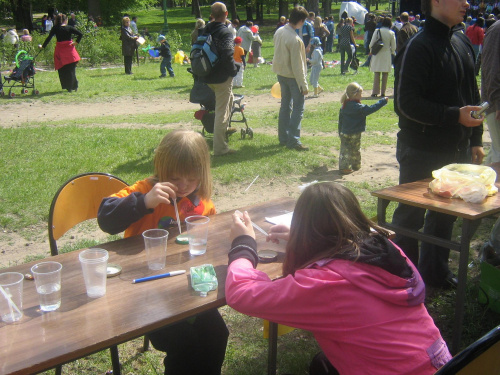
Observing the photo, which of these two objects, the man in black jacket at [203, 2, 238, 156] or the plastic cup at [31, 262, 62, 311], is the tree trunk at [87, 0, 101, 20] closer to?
the man in black jacket at [203, 2, 238, 156]

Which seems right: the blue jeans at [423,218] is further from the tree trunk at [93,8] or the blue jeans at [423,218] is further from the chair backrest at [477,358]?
the tree trunk at [93,8]

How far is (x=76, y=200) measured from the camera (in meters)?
2.70

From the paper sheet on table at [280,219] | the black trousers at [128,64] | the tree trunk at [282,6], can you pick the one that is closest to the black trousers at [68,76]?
the black trousers at [128,64]

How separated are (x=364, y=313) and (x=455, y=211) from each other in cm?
133

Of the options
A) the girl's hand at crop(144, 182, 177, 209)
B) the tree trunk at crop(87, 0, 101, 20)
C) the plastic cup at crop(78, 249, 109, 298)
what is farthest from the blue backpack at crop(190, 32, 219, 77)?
the tree trunk at crop(87, 0, 101, 20)

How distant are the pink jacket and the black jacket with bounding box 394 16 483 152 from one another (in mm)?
1809

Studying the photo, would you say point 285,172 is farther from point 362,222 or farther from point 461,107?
point 362,222

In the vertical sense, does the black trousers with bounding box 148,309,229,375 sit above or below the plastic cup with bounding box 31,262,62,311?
below

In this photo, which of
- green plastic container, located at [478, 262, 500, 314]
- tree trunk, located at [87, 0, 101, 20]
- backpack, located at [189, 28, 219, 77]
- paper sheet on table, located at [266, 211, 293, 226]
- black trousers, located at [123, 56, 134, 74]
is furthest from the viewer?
tree trunk, located at [87, 0, 101, 20]

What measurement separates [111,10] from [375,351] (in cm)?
4028

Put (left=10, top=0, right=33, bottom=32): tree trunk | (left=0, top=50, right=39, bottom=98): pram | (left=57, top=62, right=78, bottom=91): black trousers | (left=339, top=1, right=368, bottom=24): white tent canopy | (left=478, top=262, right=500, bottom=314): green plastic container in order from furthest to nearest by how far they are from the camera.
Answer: (left=10, top=0, right=33, bottom=32): tree trunk < (left=339, top=1, right=368, bottom=24): white tent canopy < (left=57, top=62, right=78, bottom=91): black trousers < (left=0, top=50, right=39, bottom=98): pram < (left=478, top=262, right=500, bottom=314): green plastic container

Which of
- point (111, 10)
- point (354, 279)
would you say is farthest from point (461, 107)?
point (111, 10)

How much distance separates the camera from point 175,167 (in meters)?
2.39

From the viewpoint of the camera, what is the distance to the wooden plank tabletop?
2.71m
